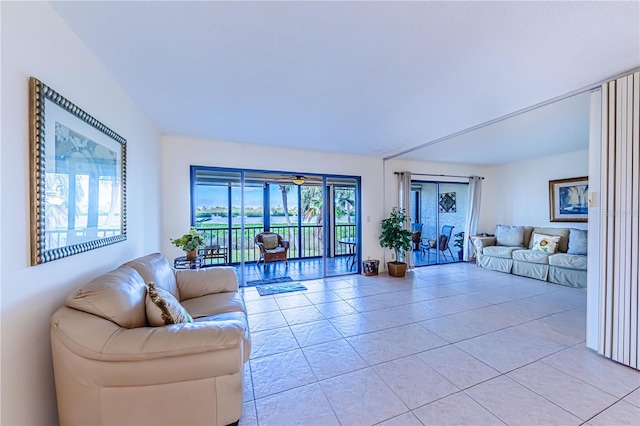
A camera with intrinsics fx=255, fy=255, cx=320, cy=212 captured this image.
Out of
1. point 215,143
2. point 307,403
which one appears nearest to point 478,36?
point 307,403

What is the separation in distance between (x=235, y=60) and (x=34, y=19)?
106 cm

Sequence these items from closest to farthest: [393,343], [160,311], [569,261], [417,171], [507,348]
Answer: [160,311]
[507,348]
[393,343]
[569,261]
[417,171]

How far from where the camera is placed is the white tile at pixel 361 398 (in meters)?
1.61

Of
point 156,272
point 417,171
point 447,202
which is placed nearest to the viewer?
point 156,272

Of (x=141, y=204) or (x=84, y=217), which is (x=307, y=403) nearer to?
(x=84, y=217)

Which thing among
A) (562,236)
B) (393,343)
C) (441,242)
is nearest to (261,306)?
(393,343)

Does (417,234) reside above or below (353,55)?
below

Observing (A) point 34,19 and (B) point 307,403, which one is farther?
(B) point 307,403

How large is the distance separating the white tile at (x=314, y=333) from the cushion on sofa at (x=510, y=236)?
4.82m

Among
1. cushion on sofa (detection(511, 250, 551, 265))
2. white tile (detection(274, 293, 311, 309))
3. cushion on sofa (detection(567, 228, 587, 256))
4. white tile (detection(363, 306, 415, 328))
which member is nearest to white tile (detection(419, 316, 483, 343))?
white tile (detection(363, 306, 415, 328))

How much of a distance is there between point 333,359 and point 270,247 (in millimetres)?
4064

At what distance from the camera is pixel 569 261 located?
4324 millimetres

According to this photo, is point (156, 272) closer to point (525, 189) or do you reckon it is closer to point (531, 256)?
point (531, 256)

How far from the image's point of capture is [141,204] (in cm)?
291
